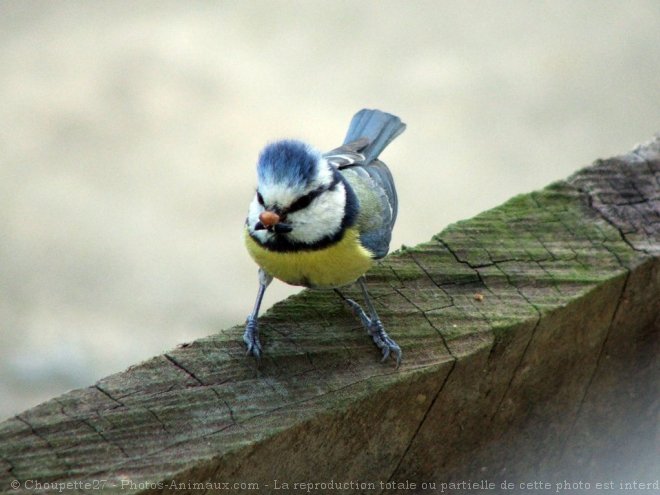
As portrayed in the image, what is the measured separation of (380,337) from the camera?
189 cm

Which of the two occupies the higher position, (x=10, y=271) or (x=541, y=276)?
(x=10, y=271)

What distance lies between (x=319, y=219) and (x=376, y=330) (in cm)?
51

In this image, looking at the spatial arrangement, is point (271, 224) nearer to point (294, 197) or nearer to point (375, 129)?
point (294, 197)

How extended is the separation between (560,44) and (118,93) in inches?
121

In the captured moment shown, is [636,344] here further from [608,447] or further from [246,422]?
[246,422]

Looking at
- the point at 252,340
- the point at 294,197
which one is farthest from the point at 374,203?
the point at 252,340

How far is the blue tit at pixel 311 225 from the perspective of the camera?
2.17m

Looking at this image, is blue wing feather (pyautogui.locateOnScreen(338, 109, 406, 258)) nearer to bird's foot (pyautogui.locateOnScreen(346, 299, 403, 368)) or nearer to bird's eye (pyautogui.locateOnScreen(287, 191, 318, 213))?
bird's eye (pyautogui.locateOnScreen(287, 191, 318, 213))

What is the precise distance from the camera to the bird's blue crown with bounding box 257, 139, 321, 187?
216 centimetres

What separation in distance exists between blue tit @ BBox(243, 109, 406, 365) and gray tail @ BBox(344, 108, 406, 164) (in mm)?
417

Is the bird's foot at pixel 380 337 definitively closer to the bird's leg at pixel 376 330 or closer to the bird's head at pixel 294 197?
the bird's leg at pixel 376 330

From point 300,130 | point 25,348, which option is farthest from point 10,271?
point 300,130

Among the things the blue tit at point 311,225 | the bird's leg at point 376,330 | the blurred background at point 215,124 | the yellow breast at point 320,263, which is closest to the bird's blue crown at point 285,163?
the blue tit at point 311,225

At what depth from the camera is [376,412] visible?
172 cm
